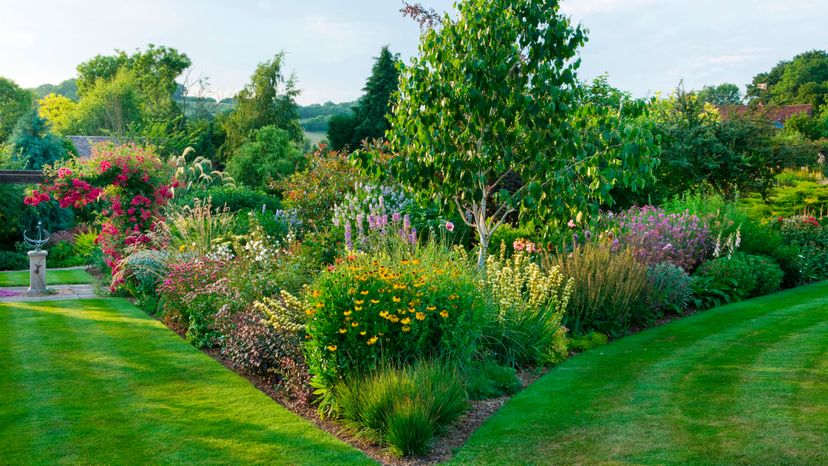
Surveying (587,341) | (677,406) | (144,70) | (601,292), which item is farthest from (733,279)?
(144,70)

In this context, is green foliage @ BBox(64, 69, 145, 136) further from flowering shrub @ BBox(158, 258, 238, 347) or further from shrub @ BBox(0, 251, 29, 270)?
flowering shrub @ BBox(158, 258, 238, 347)

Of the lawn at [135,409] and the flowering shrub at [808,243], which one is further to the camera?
the flowering shrub at [808,243]

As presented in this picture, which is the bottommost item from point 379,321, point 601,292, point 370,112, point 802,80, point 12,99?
point 601,292

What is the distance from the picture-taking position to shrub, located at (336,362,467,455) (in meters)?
4.94

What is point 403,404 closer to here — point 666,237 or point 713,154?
point 666,237

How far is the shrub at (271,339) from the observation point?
21.6 feet

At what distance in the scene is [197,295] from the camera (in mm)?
8852

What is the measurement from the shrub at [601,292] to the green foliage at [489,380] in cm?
220

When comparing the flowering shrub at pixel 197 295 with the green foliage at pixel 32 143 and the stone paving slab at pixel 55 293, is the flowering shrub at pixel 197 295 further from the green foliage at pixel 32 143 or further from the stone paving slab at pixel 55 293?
the green foliage at pixel 32 143

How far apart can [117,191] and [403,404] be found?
34.8 feet

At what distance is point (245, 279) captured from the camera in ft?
28.2

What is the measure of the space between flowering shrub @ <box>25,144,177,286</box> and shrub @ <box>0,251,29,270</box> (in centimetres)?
454

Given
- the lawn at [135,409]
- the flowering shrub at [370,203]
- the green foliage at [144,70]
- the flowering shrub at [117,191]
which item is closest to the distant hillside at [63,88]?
the green foliage at [144,70]

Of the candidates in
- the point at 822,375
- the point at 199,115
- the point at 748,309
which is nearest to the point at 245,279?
the point at 822,375
